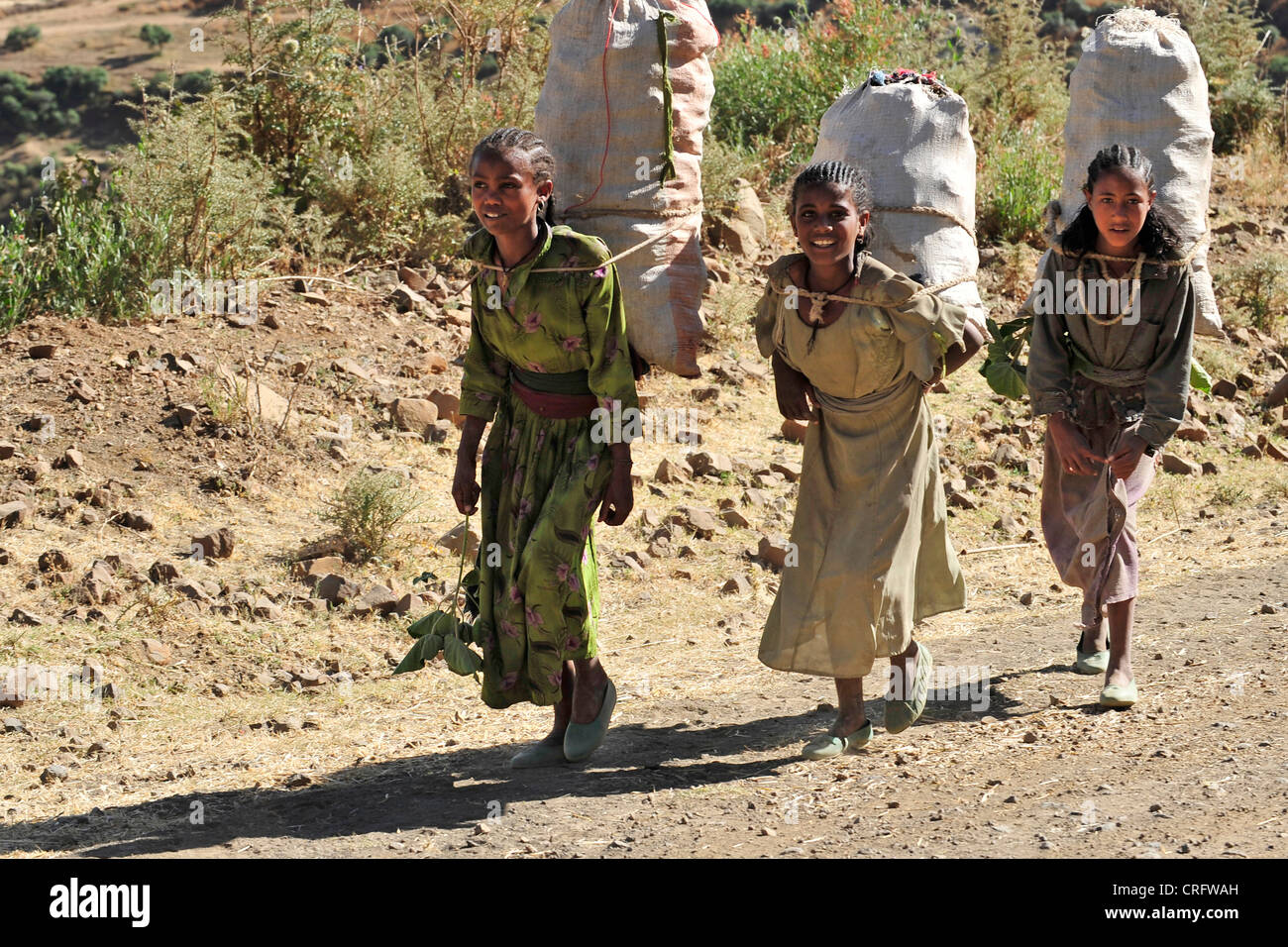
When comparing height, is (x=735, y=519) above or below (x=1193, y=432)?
below

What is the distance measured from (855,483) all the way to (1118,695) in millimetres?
1106

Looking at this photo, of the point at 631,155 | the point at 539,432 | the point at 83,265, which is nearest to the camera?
the point at 539,432

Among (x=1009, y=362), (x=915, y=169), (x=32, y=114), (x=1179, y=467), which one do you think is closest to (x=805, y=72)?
(x=1179, y=467)

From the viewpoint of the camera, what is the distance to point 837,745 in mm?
4035

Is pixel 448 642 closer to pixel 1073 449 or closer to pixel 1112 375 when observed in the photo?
pixel 1073 449

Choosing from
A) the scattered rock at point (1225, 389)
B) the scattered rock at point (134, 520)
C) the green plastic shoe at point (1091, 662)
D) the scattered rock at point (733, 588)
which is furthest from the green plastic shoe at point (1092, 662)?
the scattered rock at point (1225, 389)

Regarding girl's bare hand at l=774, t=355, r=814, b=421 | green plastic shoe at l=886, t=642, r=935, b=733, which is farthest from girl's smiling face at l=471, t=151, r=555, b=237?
green plastic shoe at l=886, t=642, r=935, b=733

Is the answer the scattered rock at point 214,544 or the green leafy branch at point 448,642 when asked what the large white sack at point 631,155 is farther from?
the scattered rock at point 214,544

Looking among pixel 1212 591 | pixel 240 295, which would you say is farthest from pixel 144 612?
pixel 1212 591

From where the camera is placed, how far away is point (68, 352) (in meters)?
6.62

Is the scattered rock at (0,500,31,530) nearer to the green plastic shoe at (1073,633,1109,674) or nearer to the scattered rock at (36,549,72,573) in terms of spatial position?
the scattered rock at (36,549,72,573)

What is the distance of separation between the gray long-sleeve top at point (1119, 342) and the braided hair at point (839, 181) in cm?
72

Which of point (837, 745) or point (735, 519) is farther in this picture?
point (735, 519)

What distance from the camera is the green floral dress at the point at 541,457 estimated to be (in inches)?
152
